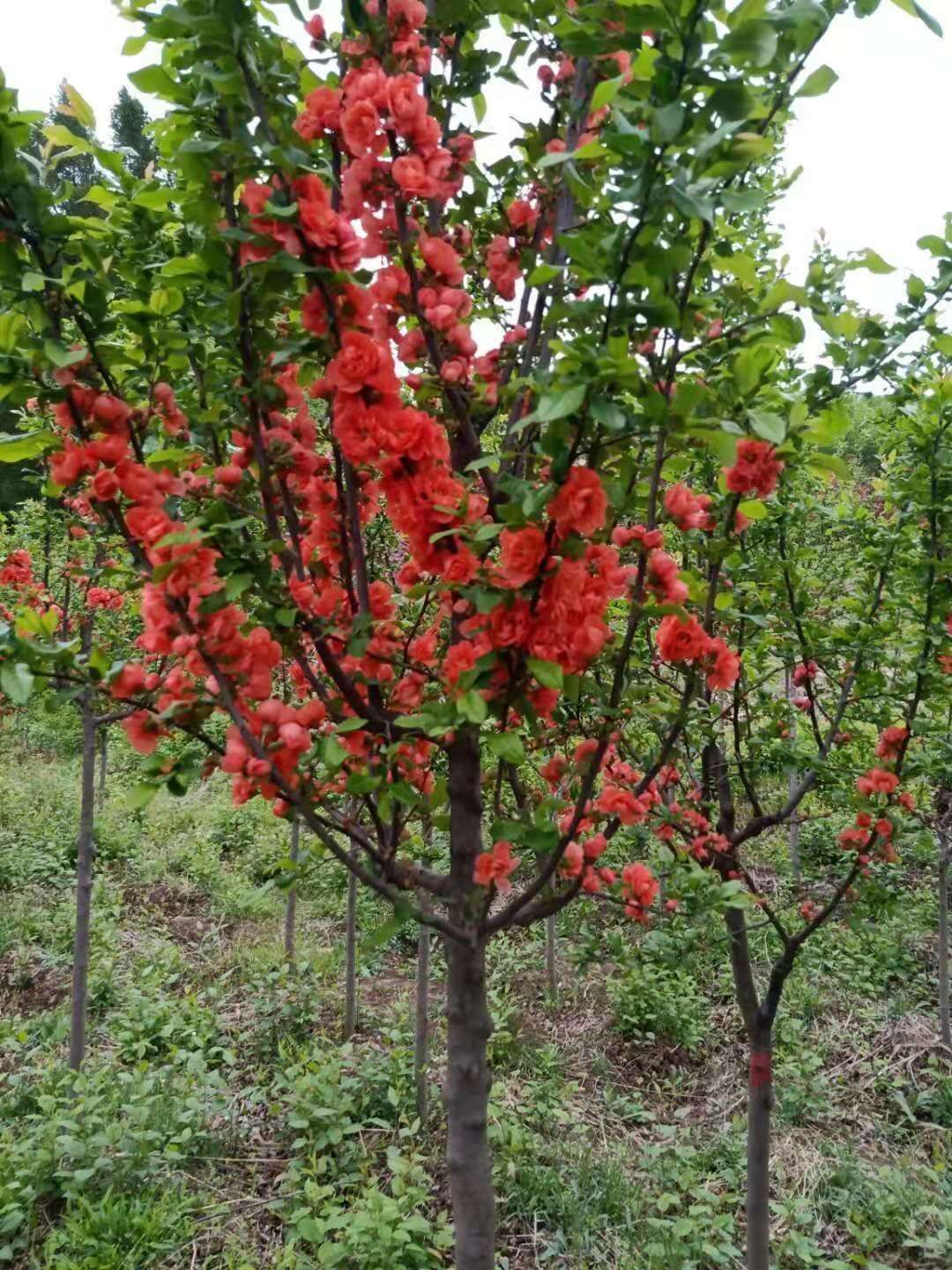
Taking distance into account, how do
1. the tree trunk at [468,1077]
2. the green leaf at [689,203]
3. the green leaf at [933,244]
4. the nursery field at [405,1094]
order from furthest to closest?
the nursery field at [405,1094]
the green leaf at [933,244]
the tree trunk at [468,1077]
the green leaf at [689,203]

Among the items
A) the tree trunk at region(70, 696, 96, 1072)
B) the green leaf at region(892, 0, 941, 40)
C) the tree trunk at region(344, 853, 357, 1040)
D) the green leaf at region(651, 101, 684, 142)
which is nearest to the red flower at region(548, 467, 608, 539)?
the green leaf at region(651, 101, 684, 142)

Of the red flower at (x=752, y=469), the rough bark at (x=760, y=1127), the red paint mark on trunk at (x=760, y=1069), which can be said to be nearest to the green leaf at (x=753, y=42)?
the red flower at (x=752, y=469)

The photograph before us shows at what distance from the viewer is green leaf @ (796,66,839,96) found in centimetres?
105

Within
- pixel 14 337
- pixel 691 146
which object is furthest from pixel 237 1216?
pixel 691 146

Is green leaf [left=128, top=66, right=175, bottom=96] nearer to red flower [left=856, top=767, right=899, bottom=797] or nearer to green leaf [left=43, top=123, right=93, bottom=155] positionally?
green leaf [left=43, top=123, right=93, bottom=155]

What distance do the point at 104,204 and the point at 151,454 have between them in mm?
473

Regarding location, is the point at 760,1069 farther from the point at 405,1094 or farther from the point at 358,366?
the point at 358,366

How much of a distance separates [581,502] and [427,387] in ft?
1.44

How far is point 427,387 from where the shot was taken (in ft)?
4.42

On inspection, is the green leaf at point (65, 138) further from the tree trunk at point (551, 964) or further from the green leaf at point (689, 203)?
the tree trunk at point (551, 964)

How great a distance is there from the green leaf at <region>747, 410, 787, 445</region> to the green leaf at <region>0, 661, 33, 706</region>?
2.98ft

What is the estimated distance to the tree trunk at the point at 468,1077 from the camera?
4.70 feet

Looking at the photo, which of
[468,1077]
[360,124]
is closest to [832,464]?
[360,124]

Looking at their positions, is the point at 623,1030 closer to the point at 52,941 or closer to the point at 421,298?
the point at 52,941
